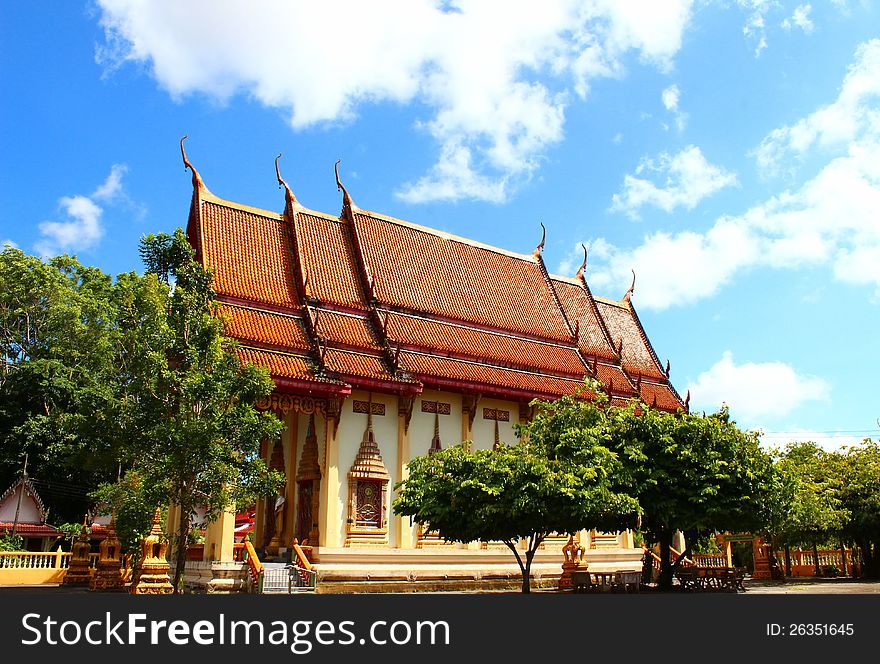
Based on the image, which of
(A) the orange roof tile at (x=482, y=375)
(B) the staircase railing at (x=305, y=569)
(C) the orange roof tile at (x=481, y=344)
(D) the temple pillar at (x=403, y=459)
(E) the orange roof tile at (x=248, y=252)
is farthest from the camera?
(C) the orange roof tile at (x=481, y=344)

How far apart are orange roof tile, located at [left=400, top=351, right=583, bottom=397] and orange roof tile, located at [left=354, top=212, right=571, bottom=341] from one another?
7.24ft

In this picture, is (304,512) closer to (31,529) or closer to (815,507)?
(815,507)

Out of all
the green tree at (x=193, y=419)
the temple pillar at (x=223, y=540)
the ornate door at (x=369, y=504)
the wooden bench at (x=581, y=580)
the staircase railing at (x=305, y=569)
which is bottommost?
the wooden bench at (x=581, y=580)

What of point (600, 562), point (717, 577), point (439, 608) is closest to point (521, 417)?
point (600, 562)

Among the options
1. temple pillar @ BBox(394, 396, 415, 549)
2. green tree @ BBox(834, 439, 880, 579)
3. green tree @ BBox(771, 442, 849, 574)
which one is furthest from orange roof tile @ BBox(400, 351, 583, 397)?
green tree @ BBox(834, 439, 880, 579)

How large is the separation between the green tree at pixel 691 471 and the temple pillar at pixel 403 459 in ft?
20.9

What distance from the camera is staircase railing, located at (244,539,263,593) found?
1897cm

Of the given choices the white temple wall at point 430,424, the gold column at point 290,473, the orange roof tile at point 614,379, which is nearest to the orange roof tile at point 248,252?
the gold column at point 290,473

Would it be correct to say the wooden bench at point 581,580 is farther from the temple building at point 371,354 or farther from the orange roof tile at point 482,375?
the orange roof tile at point 482,375

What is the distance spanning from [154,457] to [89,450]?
7.94 meters

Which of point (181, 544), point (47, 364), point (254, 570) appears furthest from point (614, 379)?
point (47, 364)

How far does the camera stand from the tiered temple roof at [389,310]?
2278cm

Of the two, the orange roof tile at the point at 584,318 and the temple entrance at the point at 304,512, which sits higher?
the orange roof tile at the point at 584,318

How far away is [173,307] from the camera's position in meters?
17.2
